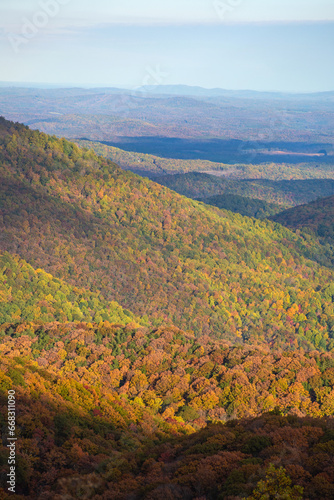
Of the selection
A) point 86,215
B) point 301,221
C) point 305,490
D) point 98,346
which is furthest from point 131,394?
point 301,221

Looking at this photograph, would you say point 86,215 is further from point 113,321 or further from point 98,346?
point 98,346

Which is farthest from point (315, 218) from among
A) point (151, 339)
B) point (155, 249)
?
point (151, 339)

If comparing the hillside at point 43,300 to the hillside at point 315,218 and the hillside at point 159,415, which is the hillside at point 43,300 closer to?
the hillside at point 159,415

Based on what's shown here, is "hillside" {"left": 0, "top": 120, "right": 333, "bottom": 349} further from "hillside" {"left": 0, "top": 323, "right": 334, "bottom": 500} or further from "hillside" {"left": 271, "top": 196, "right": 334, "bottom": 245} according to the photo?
"hillside" {"left": 0, "top": 323, "right": 334, "bottom": 500}

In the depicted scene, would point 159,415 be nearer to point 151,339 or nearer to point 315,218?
point 151,339

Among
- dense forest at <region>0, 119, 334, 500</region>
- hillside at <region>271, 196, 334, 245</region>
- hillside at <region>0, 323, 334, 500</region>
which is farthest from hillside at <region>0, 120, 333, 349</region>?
hillside at <region>0, 323, 334, 500</region>
